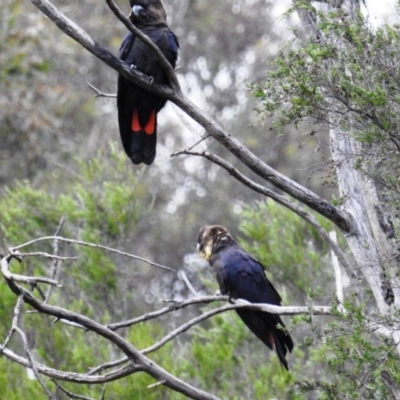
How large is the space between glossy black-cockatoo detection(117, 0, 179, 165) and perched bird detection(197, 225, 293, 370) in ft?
3.21

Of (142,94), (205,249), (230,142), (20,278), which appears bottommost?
(20,278)

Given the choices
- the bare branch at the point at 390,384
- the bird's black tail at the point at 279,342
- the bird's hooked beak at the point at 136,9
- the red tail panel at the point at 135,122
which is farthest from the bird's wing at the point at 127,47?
the bare branch at the point at 390,384

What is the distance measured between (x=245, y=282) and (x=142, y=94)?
1306 mm

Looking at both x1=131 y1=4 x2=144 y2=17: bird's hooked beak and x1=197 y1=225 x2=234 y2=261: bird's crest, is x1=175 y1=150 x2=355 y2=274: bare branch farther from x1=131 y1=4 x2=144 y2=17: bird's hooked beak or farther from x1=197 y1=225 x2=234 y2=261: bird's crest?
x1=197 y1=225 x2=234 y2=261: bird's crest

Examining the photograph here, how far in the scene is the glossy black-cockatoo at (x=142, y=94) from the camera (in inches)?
213

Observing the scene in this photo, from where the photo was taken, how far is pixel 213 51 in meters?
17.3

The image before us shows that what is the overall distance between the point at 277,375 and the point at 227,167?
334 cm

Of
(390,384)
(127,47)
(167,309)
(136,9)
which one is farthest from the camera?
(127,47)

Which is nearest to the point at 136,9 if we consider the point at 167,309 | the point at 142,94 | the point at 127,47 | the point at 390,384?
the point at 127,47

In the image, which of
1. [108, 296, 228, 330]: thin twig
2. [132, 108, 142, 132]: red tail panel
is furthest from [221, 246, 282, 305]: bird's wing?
[108, 296, 228, 330]: thin twig

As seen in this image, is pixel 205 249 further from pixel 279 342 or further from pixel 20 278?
pixel 20 278

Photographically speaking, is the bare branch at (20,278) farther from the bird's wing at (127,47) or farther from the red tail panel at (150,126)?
the bird's wing at (127,47)

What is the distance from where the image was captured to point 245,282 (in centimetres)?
584

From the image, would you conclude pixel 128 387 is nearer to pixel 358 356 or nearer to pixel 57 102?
pixel 358 356
